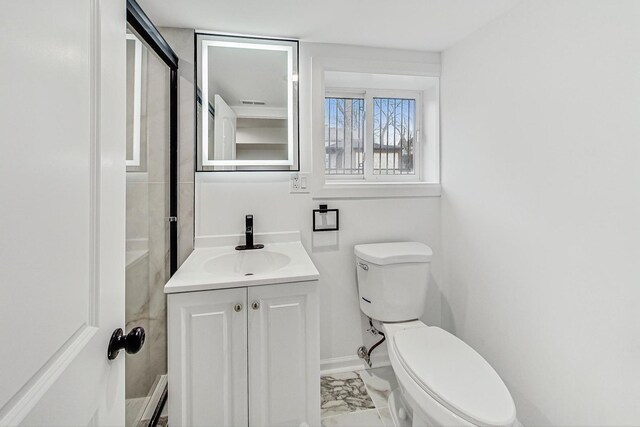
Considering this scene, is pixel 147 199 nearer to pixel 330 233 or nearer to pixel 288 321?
pixel 288 321

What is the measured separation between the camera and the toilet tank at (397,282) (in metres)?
1.56

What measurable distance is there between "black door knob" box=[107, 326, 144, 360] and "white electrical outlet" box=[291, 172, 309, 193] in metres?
1.21

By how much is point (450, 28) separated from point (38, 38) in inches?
69.5

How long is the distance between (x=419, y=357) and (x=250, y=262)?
0.94m

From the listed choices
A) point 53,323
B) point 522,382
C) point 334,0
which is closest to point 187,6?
point 334,0

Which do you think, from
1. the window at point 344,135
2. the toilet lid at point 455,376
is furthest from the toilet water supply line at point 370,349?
the window at point 344,135

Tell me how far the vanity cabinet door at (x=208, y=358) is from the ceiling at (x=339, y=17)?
132cm

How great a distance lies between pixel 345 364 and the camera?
1.81 meters

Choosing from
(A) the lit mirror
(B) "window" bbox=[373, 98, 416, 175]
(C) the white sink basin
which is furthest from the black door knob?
(B) "window" bbox=[373, 98, 416, 175]

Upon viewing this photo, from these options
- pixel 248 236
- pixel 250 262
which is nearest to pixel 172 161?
pixel 248 236

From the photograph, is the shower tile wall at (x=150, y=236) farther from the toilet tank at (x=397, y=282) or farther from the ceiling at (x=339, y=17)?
the toilet tank at (x=397, y=282)

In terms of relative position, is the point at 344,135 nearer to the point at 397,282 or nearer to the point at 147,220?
the point at 397,282

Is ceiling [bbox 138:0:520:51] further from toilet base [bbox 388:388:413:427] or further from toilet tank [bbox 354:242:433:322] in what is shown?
toilet base [bbox 388:388:413:427]

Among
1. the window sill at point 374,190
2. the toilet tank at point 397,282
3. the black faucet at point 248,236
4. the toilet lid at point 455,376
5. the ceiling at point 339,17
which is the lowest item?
the toilet lid at point 455,376
